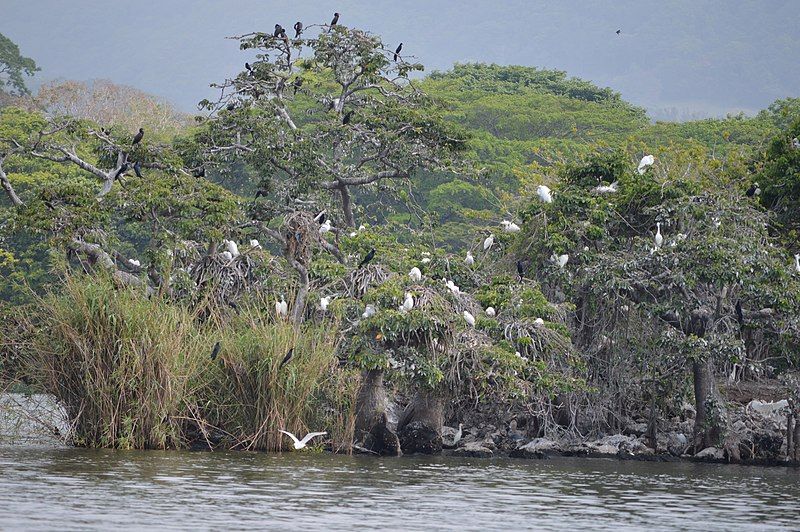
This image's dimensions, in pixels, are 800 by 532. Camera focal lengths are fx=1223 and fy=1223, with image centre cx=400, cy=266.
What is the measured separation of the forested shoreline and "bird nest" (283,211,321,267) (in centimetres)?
3

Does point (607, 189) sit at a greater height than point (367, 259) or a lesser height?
greater

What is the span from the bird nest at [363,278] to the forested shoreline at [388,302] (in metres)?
0.03

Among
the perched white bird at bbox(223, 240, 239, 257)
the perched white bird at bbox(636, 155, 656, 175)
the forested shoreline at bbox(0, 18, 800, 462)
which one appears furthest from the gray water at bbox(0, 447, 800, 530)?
the perched white bird at bbox(636, 155, 656, 175)

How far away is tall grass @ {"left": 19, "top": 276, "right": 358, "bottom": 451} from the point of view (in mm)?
13742

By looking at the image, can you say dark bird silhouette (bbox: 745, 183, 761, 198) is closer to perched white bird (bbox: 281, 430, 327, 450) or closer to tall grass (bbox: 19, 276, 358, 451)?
tall grass (bbox: 19, 276, 358, 451)

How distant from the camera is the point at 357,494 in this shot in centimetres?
1147

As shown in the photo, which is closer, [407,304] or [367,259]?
[407,304]

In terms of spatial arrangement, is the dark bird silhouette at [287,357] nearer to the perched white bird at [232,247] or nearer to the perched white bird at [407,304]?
the perched white bird at [407,304]

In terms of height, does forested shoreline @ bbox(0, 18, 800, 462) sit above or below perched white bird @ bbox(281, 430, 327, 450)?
above

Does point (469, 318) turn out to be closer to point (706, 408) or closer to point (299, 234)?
point (299, 234)

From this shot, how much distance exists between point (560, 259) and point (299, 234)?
439 cm

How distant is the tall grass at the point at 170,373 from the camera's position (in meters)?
13.7

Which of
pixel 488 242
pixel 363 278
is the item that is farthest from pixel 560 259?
pixel 363 278

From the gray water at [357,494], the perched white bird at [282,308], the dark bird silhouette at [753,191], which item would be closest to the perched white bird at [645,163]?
the dark bird silhouette at [753,191]
